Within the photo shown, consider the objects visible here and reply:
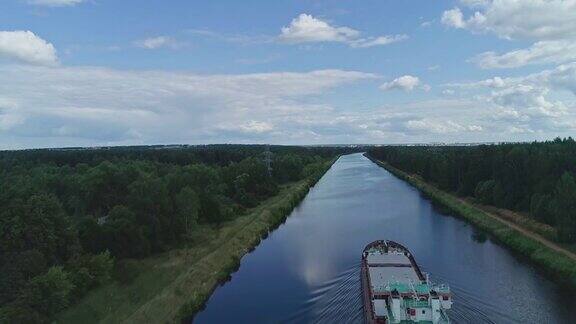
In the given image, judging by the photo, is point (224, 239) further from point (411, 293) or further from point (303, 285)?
point (411, 293)

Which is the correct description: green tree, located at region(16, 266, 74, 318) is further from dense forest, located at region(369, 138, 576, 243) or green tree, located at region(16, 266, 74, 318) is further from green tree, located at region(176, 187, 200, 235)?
dense forest, located at region(369, 138, 576, 243)

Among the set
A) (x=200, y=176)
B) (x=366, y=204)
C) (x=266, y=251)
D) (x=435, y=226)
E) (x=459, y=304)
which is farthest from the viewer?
(x=366, y=204)

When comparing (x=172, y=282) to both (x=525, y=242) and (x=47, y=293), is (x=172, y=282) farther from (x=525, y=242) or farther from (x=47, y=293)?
(x=525, y=242)

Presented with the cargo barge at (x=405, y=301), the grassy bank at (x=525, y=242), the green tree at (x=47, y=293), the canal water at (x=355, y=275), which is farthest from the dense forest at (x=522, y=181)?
the green tree at (x=47, y=293)

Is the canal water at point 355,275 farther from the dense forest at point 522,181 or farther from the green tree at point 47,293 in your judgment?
the green tree at point 47,293

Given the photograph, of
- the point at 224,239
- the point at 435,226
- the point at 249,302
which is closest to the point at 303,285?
the point at 249,302

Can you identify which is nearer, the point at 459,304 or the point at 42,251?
the point at 459,304

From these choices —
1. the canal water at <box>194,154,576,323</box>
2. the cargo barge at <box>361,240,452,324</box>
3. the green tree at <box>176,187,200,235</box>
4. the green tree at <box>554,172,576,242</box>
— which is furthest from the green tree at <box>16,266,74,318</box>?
the green tree at <box>554,172,576,242</box>
